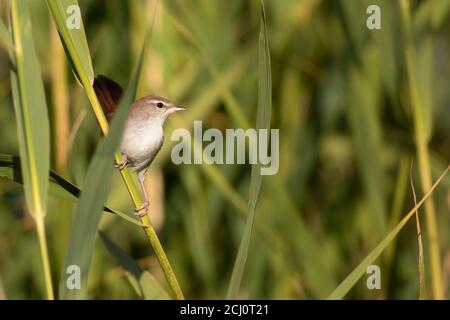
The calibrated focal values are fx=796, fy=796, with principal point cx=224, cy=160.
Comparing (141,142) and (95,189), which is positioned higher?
(141,142)

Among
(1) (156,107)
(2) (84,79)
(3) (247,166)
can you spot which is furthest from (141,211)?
(3) (247,166)

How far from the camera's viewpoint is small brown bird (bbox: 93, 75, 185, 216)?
196 cm

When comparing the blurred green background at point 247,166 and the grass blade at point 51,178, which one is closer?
the grass blade at point 51,178

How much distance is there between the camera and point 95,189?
5.06 feet

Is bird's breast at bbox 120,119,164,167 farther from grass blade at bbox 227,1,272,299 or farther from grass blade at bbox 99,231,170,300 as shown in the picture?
grass blade at bbox 227,1,272,299

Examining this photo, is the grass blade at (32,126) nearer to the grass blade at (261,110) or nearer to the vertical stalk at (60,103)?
the grass blade at (261,110)

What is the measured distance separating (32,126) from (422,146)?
1313mm

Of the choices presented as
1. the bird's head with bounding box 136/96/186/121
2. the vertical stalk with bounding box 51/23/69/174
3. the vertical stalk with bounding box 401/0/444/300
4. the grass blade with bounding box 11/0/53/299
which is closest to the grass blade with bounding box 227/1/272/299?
the grass blade with bounding box 11/0/53/299

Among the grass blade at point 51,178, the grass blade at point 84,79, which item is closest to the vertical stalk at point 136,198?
the grass blade at point 84,79

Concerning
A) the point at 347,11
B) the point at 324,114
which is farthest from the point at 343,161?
the point at 347,11

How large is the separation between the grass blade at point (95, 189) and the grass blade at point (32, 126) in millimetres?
191

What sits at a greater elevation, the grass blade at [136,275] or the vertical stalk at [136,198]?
the vertical stalk at [136,198]

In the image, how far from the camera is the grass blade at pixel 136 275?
2.15m

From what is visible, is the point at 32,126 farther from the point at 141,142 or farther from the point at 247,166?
the point at 247,166
